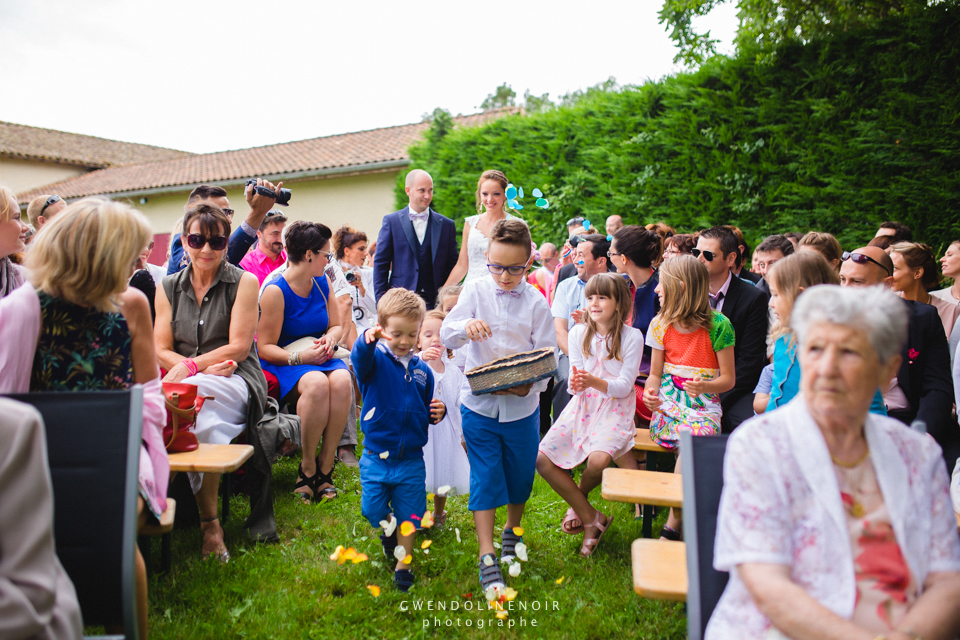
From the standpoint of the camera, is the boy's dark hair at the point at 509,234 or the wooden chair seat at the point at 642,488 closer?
the wooden chair seat at the point at 642,488

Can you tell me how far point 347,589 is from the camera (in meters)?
3.46

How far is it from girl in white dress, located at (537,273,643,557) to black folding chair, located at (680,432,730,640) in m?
1.65

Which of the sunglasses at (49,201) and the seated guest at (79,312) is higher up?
the sunglasses at (49,201)

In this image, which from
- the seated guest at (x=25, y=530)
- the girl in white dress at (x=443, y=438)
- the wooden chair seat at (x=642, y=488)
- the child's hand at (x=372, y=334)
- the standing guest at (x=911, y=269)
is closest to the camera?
the seated guest at (x=25, y=530)

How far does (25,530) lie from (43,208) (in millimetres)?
4667

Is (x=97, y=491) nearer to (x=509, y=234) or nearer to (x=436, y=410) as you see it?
(x=436, y=410)

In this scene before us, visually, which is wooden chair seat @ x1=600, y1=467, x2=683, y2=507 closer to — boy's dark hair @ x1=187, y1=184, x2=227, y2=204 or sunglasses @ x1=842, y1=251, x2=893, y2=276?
sunglasses @ x1=842, y1=251, x2=893, y2=276

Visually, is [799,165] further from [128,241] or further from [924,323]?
[128,241]

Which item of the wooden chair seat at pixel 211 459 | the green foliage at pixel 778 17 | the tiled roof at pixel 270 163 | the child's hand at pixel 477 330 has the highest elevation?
the tiled roof at pixel 270 163

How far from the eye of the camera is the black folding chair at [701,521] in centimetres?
201

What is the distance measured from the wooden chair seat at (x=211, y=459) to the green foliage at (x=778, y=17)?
854cm

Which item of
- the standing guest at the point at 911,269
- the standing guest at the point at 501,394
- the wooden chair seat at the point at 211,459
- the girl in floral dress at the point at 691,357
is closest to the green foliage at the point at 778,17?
the standing guest at the point at 911,269

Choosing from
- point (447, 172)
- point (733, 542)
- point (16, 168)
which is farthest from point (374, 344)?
point (16, 168)

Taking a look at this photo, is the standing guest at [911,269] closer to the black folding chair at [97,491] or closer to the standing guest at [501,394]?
the standing guest at [501,394]
